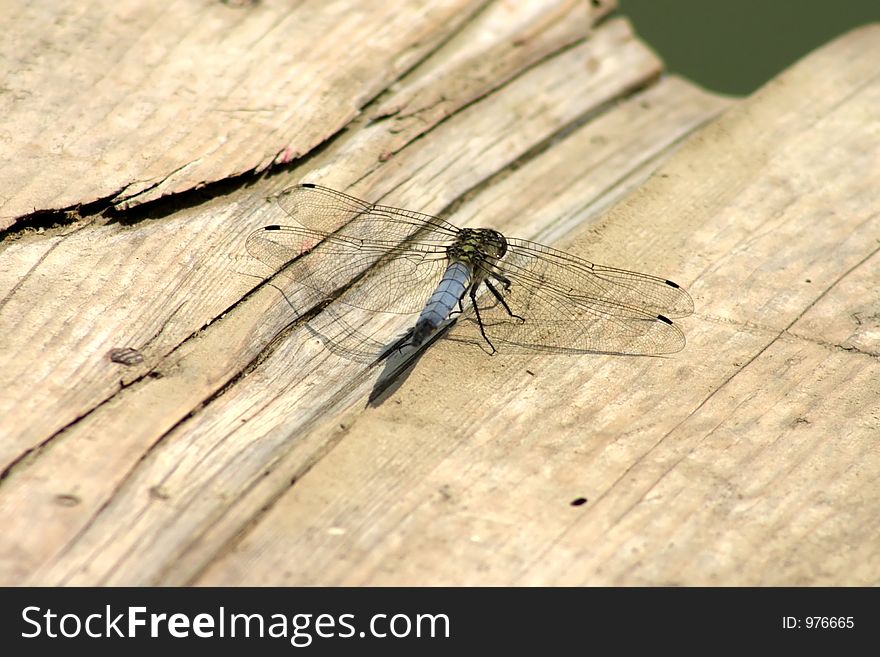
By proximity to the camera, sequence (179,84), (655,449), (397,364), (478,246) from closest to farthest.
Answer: (655,449), (397,364), (478,246), (179,84)

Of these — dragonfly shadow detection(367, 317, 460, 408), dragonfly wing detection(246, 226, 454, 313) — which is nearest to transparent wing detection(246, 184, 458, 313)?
dragonfly wing detection(246, 226, 454, 313)

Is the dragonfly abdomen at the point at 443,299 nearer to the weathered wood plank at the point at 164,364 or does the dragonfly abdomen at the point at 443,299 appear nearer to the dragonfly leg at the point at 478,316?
the dragonfly leg at the point at 478,316

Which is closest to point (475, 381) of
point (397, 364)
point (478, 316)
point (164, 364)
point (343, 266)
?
point (397, 364)

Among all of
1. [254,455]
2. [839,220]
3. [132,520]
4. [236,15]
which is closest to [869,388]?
[839,220]

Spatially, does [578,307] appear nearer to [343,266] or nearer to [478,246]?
[478,246]

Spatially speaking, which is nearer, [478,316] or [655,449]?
[655,449]

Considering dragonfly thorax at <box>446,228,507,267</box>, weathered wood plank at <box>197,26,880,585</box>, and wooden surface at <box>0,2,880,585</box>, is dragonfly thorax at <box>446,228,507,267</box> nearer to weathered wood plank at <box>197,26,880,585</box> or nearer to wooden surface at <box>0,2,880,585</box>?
wooden surface at <box>0,2,880,585</box>

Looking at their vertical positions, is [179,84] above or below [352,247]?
above
